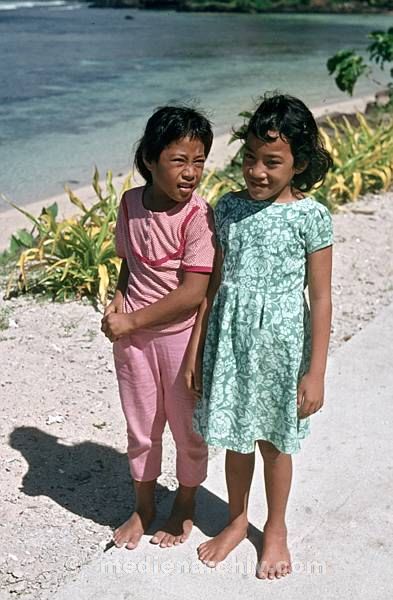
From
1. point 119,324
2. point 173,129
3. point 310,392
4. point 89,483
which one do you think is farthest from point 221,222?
point 89,483

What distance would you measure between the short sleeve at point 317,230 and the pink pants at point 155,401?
0.47 metres

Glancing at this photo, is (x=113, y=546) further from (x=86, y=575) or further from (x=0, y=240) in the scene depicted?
(x=0, y=240)

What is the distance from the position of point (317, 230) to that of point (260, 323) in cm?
31

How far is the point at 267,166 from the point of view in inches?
99.7

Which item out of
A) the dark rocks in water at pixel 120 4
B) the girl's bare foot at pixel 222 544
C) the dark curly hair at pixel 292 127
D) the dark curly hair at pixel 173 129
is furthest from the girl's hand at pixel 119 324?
the dark rocks in water at pixel 120 4

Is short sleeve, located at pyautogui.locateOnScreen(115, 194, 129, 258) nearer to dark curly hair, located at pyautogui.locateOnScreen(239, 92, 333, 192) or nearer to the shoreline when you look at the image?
dark curly hair, located at pyautogui.locateOnScreen(239, 92, 333, 192)

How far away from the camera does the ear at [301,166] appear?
257cm

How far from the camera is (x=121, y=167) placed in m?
9.84

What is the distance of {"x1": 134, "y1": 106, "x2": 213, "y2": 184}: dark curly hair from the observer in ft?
8.45

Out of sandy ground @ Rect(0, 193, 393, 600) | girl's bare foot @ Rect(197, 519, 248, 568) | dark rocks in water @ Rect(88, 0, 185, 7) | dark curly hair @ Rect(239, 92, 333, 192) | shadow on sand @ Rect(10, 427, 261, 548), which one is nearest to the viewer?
dark curly hair @ Rect(239, 92, 333, 192)

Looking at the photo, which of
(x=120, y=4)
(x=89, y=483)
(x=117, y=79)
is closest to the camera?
(x=89, y=483)

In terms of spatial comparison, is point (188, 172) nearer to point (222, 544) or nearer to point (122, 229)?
point (122, 229)

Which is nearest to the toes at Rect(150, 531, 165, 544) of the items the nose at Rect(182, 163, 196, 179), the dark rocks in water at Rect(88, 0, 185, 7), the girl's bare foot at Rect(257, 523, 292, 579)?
the girl's bare foot at Rect(257, 523, 292, 579)

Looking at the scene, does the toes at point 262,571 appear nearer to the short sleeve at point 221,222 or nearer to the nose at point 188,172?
the short sleeve at point 221,222
